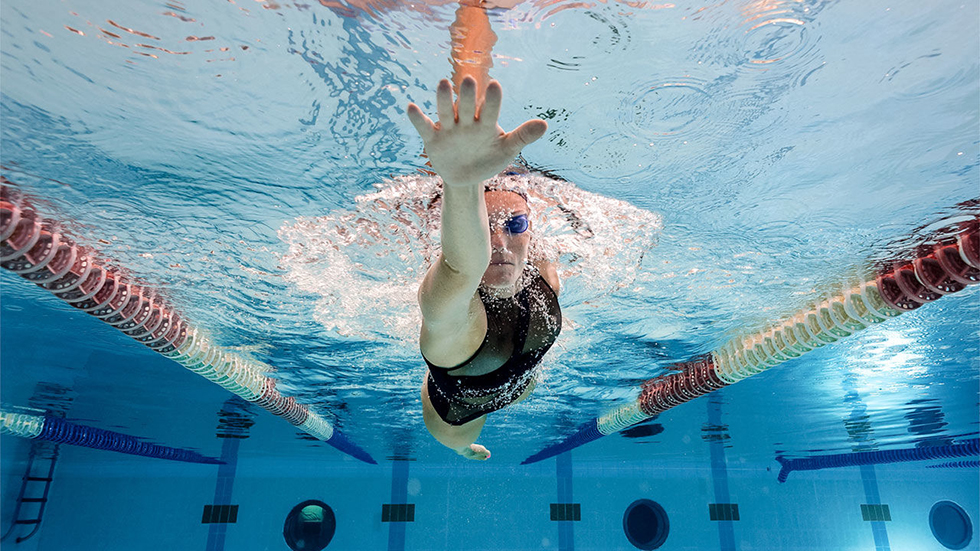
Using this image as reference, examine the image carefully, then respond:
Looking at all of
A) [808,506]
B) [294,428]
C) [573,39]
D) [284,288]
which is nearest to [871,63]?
[573,39]

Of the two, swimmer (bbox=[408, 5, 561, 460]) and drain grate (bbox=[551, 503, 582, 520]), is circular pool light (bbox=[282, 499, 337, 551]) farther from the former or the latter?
swimmer (bbox=[408, 5, 561, 460])

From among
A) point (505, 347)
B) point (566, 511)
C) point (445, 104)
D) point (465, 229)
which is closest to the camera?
point (445, 104)

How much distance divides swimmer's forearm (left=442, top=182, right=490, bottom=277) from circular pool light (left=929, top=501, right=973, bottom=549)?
76.4ft

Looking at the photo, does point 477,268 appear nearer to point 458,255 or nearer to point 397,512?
point 458,255

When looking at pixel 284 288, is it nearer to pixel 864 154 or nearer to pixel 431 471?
pixel 864 154

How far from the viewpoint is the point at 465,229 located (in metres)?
2.25

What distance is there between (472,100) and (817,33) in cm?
217

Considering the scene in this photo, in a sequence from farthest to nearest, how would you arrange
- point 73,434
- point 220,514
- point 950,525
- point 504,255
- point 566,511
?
point 950,525 → point 566,511 → point 220,514 → point 73,434 → point 504,255

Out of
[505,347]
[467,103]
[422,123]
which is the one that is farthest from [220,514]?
[467,103]

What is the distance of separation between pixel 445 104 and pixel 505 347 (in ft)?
6.90

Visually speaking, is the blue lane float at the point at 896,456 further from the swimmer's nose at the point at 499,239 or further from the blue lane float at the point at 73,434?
the blue lane float at the point at 73,434

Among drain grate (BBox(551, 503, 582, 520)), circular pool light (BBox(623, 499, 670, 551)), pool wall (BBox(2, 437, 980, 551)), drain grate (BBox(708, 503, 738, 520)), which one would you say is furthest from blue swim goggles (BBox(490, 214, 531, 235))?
drain grate (BBox(708, 503, 738, 520))

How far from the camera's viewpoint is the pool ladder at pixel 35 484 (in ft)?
48.2

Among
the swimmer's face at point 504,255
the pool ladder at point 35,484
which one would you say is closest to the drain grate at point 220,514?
the pool ladder at point 35,484
